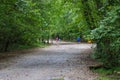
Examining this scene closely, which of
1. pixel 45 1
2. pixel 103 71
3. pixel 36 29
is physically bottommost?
pixel 103 71

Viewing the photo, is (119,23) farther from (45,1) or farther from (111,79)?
(45,1)

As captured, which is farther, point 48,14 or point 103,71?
point 48,14

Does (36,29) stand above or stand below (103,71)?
above

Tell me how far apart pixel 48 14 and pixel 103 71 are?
17.6 m

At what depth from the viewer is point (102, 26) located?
44.4 ft

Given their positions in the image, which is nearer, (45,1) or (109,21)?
(109,21)

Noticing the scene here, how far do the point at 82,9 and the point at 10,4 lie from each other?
5658mm

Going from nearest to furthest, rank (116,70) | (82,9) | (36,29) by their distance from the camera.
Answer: (116,70)
(82,9)
(36,29)

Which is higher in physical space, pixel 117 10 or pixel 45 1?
pixel 45 1

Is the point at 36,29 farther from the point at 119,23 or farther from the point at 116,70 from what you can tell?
the point at 119,23

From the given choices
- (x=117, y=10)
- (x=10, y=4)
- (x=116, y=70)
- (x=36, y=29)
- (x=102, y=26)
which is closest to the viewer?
(x=117, y=10)

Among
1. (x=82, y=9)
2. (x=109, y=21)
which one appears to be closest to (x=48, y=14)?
(x=82, y=9)

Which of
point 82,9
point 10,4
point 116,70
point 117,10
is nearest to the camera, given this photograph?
point 117,10

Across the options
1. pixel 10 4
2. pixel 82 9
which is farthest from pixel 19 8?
pixel 82 9
